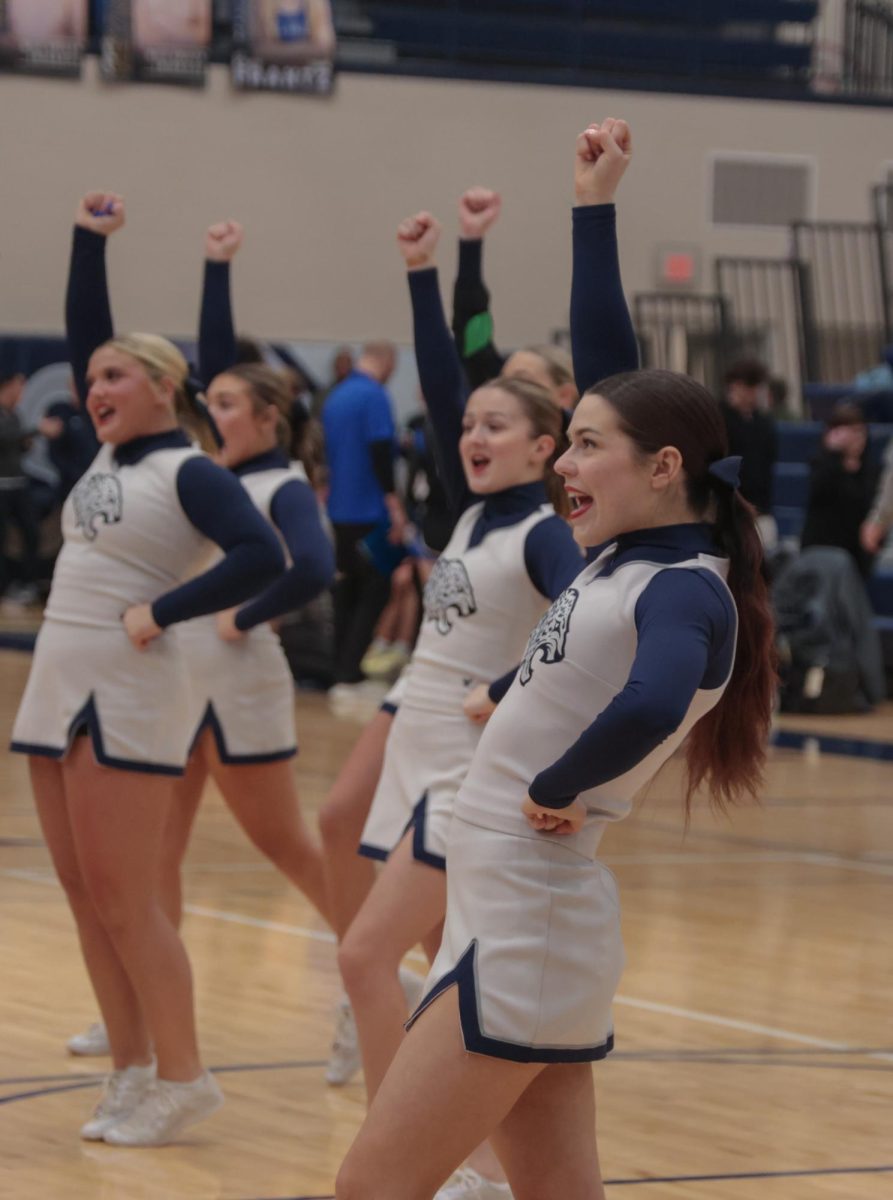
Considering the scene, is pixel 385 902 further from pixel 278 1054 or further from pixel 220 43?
pixel 220 43

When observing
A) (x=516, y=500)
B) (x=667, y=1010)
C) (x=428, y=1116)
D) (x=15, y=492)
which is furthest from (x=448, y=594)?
(x=15, y=492)

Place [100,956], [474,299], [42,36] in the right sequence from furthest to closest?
1. [42,36]
2. [474,299]
3. [100,956]

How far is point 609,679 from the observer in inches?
99.3

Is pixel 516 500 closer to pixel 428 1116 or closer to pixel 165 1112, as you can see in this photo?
pixel 165 1112

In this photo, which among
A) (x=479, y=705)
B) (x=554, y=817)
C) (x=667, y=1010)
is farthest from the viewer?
(x=667, y=1010)

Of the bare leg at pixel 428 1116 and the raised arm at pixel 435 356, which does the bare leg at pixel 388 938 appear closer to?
the raised arm at pixel 435 356

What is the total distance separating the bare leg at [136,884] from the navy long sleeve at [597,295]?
4.35 feet

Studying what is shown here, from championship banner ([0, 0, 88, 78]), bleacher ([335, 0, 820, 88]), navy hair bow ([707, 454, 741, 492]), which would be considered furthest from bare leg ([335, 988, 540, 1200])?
bleacher ([335, 0, 820, 88])

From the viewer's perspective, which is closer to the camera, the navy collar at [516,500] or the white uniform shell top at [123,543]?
the navy collar at [516,500]

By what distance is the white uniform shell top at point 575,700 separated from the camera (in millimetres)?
2520

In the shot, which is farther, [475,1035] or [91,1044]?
[91,1044]

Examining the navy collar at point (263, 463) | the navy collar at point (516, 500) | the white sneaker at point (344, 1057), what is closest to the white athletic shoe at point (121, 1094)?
the white sneaker at point (344, 1057)

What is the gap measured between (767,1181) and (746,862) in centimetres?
349

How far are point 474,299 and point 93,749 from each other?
1195 millimetres
